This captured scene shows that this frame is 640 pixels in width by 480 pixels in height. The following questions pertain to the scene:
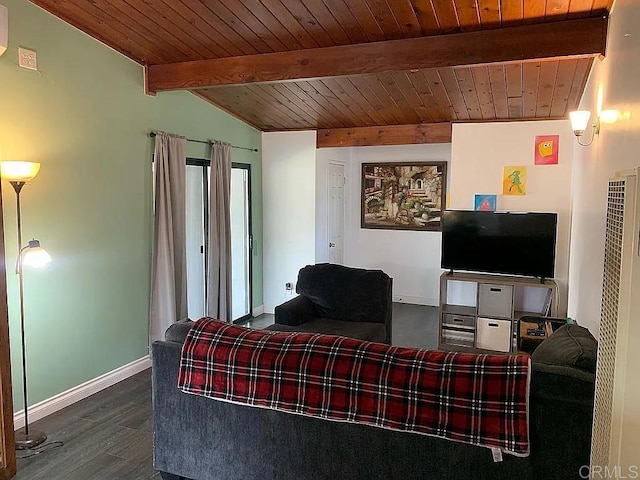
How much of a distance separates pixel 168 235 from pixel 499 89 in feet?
10.6

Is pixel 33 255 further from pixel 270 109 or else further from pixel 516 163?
pixel 516 163

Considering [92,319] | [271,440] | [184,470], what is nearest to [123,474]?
[184,470]

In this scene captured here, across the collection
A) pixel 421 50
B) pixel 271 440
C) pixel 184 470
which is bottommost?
pixel 184 470

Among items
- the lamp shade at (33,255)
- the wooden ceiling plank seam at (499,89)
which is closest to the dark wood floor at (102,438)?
the lamp shade at (33,255)

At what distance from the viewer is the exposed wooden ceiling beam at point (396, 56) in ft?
10.7

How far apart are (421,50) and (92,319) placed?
3222 mm

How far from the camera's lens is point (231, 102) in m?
5.48

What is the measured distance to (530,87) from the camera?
440 cm

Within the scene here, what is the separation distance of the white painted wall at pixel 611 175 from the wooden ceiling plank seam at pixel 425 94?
129 centimetres

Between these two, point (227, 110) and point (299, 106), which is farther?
point (227, 110)

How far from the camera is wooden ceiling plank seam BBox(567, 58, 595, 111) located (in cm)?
378

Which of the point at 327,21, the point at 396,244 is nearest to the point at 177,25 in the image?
the point at 327,21

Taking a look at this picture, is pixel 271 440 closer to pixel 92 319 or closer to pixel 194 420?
pixel 194 420

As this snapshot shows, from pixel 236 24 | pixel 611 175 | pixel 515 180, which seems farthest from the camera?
pixel 515 180
